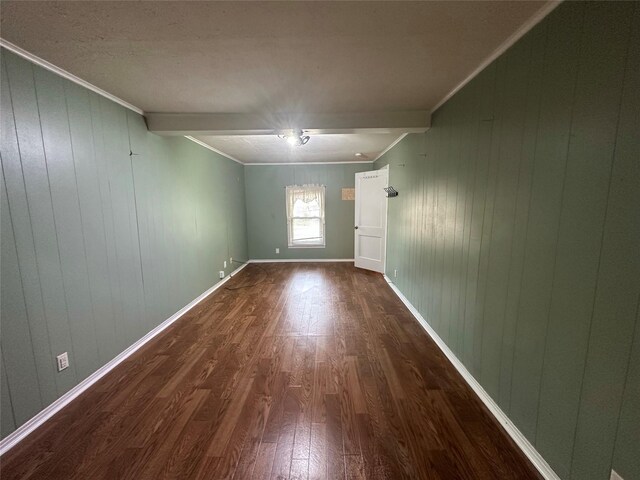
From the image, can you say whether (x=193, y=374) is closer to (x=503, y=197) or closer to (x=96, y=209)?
(x=96, y=209)

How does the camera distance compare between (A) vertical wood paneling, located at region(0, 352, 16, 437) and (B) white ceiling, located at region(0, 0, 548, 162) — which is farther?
(A) vertical wood paneling, located at region(0, 352, 16, 437)

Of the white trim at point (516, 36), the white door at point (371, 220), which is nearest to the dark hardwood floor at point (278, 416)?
the white trim at point (516, 36)

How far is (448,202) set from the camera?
2.35 metres

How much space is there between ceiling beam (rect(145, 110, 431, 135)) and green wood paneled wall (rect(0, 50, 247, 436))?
307 mm

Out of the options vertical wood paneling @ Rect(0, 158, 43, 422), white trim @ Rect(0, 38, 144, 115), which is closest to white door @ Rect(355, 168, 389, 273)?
white trim @ Rect(0, 38, 144, 115)

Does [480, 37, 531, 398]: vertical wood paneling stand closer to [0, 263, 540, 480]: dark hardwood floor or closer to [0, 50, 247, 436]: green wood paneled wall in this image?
[0, 263, 540, 480]: dark hardwood floor

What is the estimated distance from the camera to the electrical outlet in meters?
1.77

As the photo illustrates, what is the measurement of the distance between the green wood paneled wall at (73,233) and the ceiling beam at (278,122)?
307mm

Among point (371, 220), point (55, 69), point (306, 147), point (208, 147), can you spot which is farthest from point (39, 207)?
point (371, 220)

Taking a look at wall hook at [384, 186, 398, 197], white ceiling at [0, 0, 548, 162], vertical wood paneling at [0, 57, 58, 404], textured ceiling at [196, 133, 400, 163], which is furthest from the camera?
wall hook at [384, 186, 398, 197]

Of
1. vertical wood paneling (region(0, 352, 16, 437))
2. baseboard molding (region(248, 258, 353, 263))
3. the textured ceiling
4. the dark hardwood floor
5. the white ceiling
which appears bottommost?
the dark hardwood floor

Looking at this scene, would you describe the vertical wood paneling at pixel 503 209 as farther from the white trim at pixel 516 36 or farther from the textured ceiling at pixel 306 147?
the textured ceiling at pixel 306 147

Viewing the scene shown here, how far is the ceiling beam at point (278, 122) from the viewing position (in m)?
2.72

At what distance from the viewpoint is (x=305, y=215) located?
247 inches
